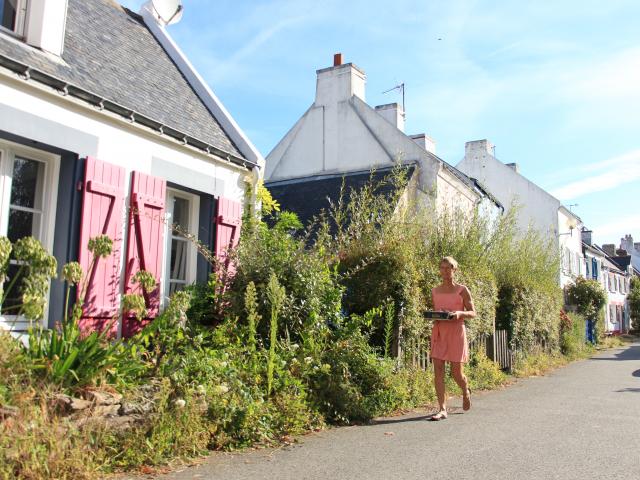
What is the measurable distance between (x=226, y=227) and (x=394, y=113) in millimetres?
14220

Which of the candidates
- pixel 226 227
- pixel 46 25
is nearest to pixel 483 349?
pixel 226 227

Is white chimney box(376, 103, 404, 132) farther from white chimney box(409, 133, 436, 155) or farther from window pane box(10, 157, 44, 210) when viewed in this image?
window pane box(10, 157, 44, 210)

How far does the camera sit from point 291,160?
20.8 m

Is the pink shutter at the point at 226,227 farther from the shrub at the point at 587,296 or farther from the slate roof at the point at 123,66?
the shrub at the point at 587,296

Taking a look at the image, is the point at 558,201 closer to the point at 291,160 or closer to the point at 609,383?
the point at 291,160

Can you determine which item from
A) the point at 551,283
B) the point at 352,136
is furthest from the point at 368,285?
the point at 352,136

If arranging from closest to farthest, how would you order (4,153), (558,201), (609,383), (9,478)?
(9,478) < (4,153) < (609,383) < (558,201)

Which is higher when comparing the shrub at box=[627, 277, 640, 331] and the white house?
the white house

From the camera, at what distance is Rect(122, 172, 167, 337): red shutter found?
6932mm

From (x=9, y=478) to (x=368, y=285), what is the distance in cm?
542

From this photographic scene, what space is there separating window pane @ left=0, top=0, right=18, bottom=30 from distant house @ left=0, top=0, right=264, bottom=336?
0.04ft

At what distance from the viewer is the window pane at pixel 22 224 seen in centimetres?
599

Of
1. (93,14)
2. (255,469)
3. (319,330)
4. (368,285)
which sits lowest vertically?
(255,469)

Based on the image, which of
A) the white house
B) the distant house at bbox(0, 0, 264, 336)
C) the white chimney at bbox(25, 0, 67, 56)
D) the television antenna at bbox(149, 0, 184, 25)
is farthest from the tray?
the white house
